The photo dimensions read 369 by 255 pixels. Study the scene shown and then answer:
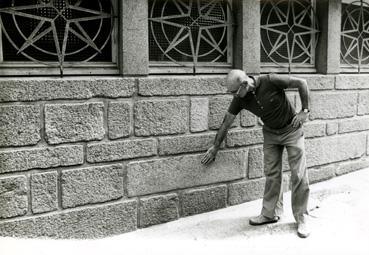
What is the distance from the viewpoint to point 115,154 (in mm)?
5031

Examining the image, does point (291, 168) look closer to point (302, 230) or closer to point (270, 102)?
point (302, 230)

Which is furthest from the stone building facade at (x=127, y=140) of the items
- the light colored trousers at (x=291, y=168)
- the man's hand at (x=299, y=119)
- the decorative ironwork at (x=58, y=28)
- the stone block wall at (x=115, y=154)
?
the man's hand at (x=299, y=119)

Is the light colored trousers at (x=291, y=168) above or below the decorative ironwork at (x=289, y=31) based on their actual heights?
below

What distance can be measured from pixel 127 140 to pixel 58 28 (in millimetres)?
1350

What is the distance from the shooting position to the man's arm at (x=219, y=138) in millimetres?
5246

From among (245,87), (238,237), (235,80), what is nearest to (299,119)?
(245,87)

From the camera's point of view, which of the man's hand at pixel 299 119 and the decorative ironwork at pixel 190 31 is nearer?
the man's hand at pixel 299 119

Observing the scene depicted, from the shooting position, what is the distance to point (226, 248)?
483cm

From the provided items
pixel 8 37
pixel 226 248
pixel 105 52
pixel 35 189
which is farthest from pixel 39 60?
pixel 226 248

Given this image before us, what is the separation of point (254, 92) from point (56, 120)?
80.1 inches

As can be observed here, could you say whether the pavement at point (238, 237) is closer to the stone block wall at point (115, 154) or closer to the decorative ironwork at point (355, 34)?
the stone block wall at point (115, 154)

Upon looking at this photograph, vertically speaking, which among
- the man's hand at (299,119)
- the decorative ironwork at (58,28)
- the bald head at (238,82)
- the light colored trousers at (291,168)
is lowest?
the light colored trousers at (291,168)

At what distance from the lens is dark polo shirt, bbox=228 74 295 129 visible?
4988mm

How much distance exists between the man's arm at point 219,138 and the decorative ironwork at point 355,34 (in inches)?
123
